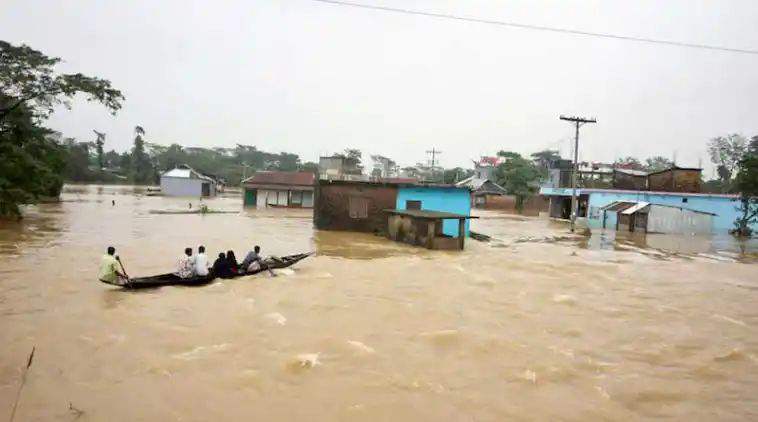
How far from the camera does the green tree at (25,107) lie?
73.0 feet

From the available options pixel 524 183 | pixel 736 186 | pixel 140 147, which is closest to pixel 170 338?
pixel 736 186

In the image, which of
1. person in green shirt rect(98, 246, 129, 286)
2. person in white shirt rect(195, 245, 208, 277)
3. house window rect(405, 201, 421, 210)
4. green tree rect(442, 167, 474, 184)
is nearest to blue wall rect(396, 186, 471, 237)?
house window rect(405, 201, 421, 210)

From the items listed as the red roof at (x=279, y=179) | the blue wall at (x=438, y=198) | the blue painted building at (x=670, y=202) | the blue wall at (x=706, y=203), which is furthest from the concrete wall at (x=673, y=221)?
the red roof at (x=279, y=179)

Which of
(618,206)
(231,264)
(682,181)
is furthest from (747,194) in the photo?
(231,264)

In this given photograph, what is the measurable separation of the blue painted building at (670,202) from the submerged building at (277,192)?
71.9 ft

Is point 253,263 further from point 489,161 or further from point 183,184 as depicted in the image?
point 489,161

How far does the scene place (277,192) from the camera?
45250mm

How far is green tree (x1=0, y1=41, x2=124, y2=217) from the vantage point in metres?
22.2

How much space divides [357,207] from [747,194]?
22945 millimetres

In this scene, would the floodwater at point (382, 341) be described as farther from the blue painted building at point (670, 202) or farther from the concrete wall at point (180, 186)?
the concrete wall at point (180, 186)

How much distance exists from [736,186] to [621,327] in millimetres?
26272

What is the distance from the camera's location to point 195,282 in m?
13.2

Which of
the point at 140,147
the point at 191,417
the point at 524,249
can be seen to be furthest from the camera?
the point at 140,147

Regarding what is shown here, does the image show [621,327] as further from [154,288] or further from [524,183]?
[524,183]
